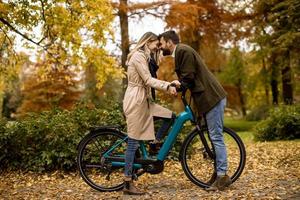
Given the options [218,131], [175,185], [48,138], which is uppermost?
[218,131]

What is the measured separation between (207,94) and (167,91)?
0.48 meters

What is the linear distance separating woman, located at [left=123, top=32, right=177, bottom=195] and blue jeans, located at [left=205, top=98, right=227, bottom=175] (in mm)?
522

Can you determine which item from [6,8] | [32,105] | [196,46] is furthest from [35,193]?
[32,105]

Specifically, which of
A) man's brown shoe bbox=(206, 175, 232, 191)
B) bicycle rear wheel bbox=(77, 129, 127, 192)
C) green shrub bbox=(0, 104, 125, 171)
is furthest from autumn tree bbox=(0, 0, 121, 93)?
man's brown shoe bbox=(206, 175, 232, 191)

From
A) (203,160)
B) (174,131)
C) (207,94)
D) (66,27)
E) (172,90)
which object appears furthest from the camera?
(66,27)

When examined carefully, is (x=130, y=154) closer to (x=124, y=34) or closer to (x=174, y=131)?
(x=174, y=131)

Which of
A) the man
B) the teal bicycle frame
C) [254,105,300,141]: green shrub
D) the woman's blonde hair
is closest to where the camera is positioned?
the man

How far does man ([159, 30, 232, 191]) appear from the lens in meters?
5.41

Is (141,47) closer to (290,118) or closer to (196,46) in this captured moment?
(290,118)

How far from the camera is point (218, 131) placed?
18.0 feet

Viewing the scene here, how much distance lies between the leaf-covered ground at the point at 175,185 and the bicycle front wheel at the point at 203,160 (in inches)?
5.9

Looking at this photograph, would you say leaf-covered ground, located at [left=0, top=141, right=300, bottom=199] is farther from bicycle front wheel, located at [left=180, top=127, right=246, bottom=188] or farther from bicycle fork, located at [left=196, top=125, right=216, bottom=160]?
bicycle fork, located at [left=196, top=125, right=216, bottom=160]

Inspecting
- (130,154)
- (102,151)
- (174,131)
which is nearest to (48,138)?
(102,151)

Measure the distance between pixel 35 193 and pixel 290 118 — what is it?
27.1ft
